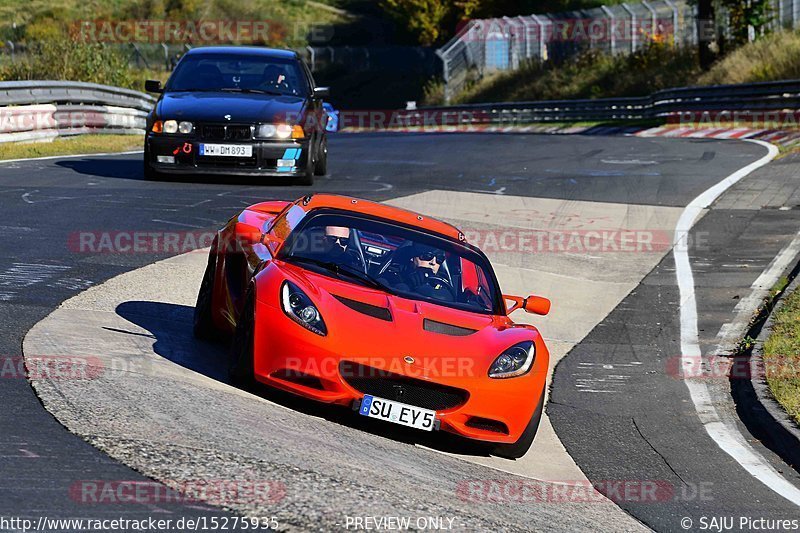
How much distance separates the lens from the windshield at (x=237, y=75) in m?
16.4

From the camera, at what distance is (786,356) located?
9625mm

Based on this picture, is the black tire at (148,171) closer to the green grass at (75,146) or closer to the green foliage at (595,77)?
the green grass at (75,146)

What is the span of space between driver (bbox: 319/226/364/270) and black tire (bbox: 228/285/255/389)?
639 millimetres

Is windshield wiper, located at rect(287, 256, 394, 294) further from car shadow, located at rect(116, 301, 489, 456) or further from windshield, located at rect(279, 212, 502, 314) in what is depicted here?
car shadow, located at rect(116, 301, 489, 456)

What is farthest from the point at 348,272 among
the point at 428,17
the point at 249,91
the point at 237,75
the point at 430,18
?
the point at 430,18

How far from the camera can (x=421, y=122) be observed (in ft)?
137

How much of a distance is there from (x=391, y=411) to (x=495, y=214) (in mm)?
9236

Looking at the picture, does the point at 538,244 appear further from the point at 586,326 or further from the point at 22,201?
the point at 22,201

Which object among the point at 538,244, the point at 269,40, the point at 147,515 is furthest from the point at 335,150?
the point at 269,40

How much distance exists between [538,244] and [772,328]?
419 cm

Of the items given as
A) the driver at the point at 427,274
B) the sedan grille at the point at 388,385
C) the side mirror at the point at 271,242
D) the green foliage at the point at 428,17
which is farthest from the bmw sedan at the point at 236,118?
the green foliage at the point at 428,17

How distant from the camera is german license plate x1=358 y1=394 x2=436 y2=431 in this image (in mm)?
6836

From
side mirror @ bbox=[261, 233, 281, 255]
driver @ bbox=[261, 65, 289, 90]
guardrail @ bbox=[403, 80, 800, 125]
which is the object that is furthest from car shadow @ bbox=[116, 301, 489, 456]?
guardrail @ bbox=[403, 80, 800, 125]

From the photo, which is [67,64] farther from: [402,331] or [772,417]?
[772,417]
